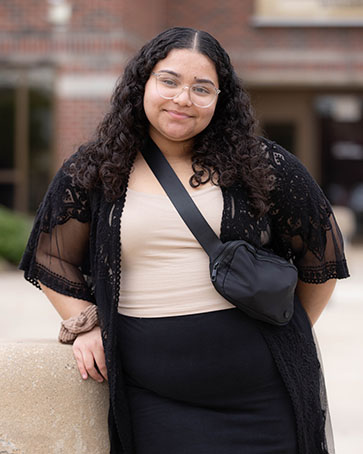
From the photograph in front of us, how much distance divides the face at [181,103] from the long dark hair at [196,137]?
26mm

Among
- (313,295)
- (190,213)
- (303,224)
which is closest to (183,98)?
(190,213)

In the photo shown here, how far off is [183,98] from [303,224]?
0.54 m

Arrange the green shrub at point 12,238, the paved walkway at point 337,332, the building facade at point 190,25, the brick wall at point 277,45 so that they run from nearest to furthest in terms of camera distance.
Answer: the paved walkway at point 337,332 < the green shrub at point 12,238 < the building facade at point 190,25 < the brick wall at point 277,45

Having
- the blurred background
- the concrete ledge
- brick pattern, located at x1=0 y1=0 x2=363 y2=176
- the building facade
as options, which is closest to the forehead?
the concrete ledge

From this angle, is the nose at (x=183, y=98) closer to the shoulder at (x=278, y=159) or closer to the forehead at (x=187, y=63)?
the forehead at (x=187, y=63)

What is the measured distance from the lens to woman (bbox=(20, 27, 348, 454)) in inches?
82.3

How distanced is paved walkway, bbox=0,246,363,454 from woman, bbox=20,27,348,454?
2148 mm

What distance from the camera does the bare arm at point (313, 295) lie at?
2383 mm

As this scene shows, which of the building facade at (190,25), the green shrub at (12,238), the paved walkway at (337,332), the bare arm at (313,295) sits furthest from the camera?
the building facade at (190,25)

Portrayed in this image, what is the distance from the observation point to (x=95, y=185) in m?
2.17

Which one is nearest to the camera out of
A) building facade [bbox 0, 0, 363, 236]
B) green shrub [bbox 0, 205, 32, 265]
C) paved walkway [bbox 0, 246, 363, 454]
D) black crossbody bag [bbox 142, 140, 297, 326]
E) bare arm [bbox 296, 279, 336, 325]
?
black crossbody bag [bbox 142, 140, 297, 326]

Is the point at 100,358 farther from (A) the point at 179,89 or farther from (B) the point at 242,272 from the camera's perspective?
(A) the point at 179,89

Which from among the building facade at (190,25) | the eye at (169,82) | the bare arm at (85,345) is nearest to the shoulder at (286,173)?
the eye at (169,82)

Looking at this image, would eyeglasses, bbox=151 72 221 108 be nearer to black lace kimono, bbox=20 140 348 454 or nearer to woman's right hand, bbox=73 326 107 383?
black lace kimono, bbox=20 140 348 454
